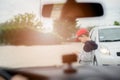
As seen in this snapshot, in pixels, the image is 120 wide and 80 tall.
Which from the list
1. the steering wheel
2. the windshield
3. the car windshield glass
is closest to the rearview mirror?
the windshield

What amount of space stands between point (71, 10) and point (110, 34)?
33.1 inches

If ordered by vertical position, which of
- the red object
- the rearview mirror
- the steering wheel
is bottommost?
the steering wheel

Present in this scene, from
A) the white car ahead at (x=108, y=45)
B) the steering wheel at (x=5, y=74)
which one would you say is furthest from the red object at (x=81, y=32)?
the steering wheel at (x=5, y=74)

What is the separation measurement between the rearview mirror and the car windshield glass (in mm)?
457

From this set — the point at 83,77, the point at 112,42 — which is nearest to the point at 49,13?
the point at 112,42

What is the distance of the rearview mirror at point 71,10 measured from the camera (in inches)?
98.0

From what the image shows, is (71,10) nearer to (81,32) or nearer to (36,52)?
(81,32)

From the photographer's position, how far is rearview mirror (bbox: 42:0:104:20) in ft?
8.17

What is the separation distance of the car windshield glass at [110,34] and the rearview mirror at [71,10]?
1.50 ft

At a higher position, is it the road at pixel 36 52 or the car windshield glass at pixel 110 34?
the car windshield glass at pixel 110 34

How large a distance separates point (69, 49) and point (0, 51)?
541 millimetres

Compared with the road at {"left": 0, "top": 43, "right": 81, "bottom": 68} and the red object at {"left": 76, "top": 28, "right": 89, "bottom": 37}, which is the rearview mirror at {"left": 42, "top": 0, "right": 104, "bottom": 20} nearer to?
the red object at {"left": 76, "top": 28, "right": 89, "bottom": 37}

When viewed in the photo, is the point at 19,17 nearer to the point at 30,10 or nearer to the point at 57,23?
the point at 30,10

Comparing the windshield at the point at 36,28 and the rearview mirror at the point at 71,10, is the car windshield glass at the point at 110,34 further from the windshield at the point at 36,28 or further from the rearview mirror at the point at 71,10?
the rearview mirror at the point at 71,10
